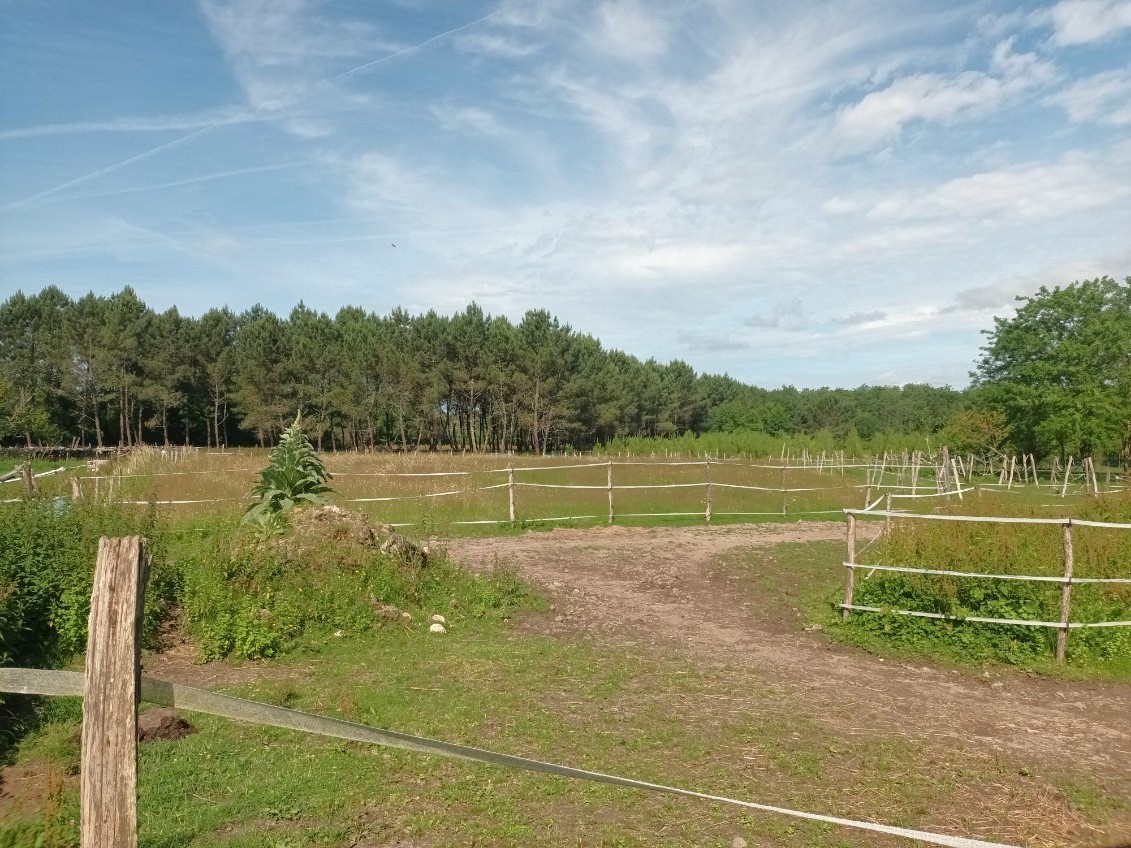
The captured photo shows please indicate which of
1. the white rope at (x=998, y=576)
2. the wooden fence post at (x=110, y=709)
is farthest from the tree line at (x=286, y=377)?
the wooden fence post at (x=110, y=709)

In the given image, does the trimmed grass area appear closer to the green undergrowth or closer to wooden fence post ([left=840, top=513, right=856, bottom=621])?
the green undergrowth

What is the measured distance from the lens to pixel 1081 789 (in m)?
4.92

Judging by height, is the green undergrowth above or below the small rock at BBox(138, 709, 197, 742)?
below

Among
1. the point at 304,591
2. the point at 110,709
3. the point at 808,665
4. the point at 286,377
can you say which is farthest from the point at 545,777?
the point at 286,377

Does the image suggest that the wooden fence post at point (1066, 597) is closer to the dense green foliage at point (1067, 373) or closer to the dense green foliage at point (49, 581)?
the dense green foliage at point (49, 581)

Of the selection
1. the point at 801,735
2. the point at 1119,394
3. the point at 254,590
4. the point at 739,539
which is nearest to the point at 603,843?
the point at 801,735

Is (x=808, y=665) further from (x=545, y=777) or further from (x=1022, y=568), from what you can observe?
(x=545, y=777)

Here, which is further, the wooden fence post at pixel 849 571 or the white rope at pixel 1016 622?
the wooden fence post at pixel 849 571

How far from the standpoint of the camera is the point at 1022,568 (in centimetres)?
820

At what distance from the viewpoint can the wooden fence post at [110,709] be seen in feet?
8.82

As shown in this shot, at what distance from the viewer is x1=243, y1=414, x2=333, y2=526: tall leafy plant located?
10.5 meters

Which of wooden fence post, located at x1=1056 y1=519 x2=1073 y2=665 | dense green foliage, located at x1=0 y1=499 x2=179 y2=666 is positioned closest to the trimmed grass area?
dense green foliage, located at x1=0 y1=499 x2=179 y2=666

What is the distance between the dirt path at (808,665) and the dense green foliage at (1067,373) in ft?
104

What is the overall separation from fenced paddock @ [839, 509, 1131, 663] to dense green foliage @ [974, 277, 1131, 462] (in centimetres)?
3316
